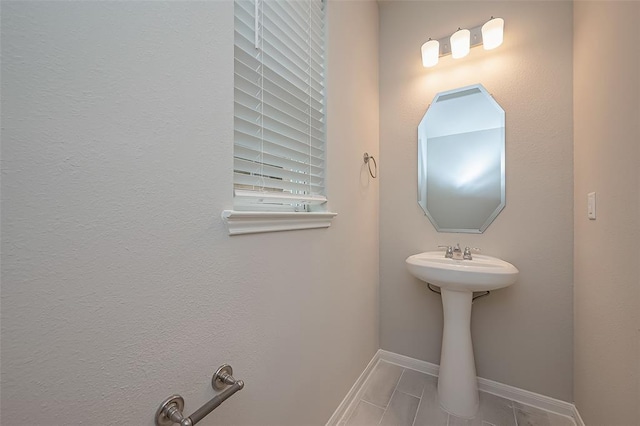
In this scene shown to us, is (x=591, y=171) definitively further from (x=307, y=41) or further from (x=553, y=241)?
(x=307, y=41)

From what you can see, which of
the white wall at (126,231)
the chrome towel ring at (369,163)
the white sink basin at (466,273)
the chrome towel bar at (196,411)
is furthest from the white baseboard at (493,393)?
the chrome towel ring at (369,163)

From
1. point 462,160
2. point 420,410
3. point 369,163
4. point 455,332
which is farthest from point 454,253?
point 420,410

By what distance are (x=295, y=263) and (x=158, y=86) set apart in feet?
2.32

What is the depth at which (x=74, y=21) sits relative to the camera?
447 millimetres

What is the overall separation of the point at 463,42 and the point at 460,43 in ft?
0.05

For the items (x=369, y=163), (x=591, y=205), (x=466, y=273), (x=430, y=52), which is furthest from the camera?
(x=369, y=163)

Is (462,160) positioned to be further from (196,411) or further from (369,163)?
(196,411)

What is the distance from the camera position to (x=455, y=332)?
141cm

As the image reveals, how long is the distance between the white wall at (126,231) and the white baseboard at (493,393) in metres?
0.61

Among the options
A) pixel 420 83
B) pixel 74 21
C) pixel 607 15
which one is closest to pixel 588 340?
pixel 607 15

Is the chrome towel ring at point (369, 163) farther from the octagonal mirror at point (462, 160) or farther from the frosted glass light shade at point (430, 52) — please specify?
the frosted glass light shade at point (430, 52)

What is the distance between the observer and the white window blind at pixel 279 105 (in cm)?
82

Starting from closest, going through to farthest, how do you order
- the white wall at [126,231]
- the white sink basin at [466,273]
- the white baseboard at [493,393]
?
the white wall at [126,231] → the white sink basin at [466,273] → the white baseboard at [493,393]

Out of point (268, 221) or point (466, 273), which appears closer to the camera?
point (268, 221)
